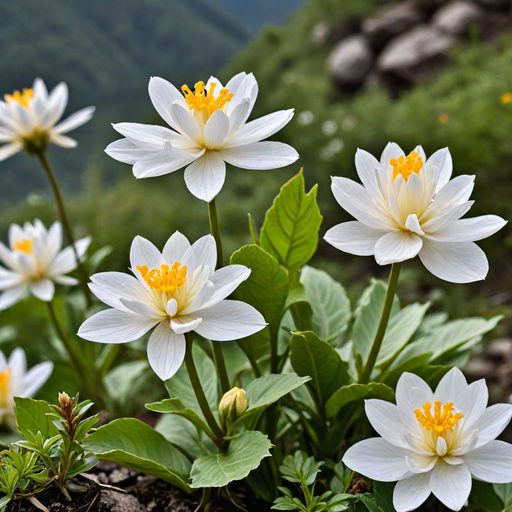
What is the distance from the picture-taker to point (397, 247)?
0.87 metres

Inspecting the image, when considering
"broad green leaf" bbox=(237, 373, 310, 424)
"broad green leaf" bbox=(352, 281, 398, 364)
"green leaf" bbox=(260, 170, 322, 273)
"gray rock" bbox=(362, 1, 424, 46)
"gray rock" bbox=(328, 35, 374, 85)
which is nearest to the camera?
"broad green leaf" bbox=(237, 373, 310, 424)

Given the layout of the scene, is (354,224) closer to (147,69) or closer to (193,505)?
(193,505)

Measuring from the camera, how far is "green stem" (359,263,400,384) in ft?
3.02

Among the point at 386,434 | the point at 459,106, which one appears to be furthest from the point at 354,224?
the point at 459,106

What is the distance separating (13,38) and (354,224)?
5.86m

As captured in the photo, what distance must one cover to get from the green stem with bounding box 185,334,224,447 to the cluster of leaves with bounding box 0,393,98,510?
136mm

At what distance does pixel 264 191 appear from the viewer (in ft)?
14.1

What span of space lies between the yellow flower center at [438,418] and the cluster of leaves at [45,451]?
1.38 ft

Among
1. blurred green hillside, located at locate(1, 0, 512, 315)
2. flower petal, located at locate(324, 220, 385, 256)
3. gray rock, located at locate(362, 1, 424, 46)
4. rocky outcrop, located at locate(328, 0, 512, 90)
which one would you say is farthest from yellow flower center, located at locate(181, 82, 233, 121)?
gray rock, located at locate(362, 1, 424, 46)

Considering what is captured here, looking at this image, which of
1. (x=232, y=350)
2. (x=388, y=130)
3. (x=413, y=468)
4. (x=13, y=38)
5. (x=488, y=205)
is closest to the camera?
(x=413, y=468)

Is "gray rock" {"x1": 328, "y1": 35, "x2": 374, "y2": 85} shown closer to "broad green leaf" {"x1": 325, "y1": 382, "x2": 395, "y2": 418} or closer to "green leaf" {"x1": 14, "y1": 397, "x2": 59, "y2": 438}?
"broad green leaf" {"x1": 325, "y1": 382, "x2": 395, "y2": 418}

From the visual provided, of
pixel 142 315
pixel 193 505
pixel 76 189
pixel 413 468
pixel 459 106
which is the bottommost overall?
pixel 76 189

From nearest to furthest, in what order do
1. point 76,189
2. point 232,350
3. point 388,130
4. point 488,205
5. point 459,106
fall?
point 232,350 → point 488,205 → point 459,106 → point 388,130 → point 76,189

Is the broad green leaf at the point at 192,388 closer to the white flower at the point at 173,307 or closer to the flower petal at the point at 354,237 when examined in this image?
the white flower at the point at 173,307
